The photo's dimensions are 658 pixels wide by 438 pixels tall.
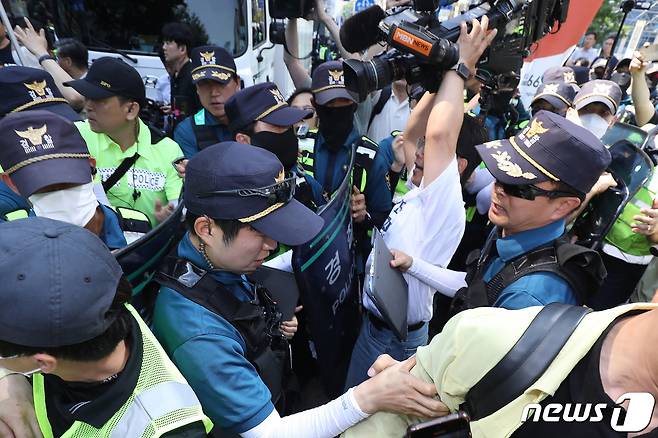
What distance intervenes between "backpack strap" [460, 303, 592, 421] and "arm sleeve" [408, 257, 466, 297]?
101cm

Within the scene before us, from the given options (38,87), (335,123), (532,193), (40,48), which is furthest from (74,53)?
(532,193)

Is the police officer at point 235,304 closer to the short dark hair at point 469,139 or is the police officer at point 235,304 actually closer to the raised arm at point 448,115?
the raised arm at point 448,115

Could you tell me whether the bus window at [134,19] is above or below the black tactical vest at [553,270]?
above

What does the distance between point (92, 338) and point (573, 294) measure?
4.85ft

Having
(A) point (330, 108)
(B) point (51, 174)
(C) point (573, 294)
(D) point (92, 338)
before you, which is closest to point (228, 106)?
(A) point (330, 108)

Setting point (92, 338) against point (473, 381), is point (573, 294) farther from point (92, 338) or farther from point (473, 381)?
point (92, 338)

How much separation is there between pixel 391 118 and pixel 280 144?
2.01m

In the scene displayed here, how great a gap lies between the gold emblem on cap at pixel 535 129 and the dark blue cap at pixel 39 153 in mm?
1784

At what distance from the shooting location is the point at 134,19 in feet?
16.5

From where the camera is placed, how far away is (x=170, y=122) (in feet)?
15.4

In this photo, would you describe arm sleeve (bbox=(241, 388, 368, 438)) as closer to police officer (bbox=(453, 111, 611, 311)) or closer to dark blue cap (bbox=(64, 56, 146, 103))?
police officer (bbox=(453, 111, 611, 311))

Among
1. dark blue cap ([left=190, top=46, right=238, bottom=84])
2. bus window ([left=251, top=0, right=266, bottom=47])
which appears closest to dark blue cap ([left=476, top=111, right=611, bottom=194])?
dark blue cap ([left=190, top=46, right=238, bottom=84])

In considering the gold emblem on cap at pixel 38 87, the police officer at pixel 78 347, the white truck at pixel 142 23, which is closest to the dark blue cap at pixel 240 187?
the police officer at pixel 78 347

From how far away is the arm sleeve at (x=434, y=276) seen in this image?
1978mm
